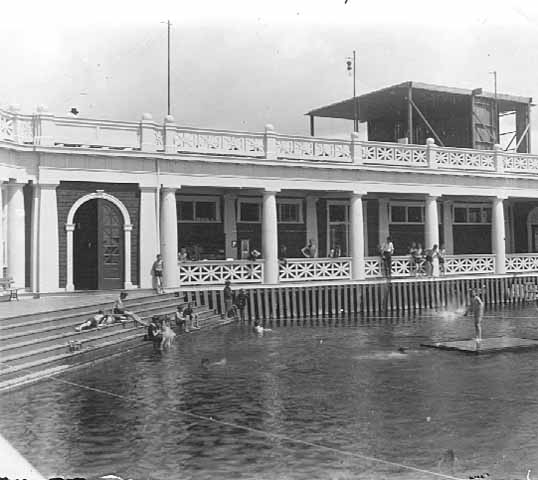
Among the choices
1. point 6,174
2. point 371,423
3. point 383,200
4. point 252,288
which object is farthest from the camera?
point 383,200

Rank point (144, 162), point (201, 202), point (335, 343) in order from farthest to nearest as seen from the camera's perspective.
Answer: point (201, 202)
point (144, 162)
point (335, 343)

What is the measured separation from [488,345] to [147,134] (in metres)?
13.2

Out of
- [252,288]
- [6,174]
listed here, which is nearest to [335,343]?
[252,288]

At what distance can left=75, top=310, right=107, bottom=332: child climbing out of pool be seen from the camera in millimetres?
18125

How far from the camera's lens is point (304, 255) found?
32.4 metres

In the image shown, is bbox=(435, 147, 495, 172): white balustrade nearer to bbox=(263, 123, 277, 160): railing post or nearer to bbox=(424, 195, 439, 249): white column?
bbox=(424, 195, 439, 249): white column

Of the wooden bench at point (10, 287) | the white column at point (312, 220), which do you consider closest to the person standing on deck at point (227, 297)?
the wooden bench at point (10, 287)

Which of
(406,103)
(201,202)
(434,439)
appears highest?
(406,103)

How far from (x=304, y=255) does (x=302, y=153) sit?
5272 millimetres

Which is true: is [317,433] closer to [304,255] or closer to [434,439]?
[434,439]

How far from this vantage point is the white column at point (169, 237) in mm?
26156

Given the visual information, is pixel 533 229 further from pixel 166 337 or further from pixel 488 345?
pixel 166 337

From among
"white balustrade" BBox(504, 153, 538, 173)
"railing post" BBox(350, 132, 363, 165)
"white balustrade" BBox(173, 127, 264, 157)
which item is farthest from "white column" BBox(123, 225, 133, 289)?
"white balustrade" BBox(504, 153, 538, 173)

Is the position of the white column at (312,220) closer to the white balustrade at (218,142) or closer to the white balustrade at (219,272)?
the white balustrade at (219,272)
